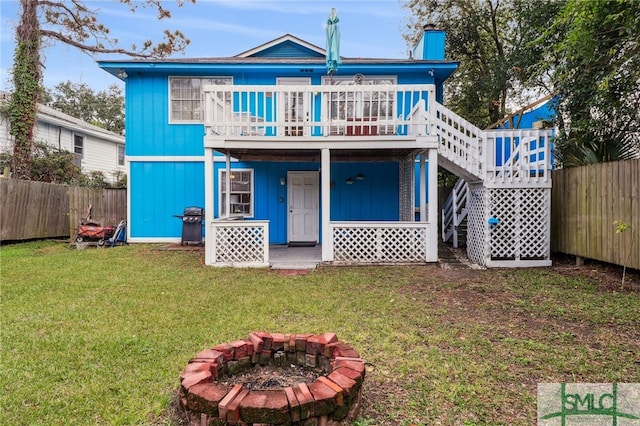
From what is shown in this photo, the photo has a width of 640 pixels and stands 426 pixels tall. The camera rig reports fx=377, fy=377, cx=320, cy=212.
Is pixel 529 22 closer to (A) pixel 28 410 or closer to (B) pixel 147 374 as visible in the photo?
(B) pixel 147 374

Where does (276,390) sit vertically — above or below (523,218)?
below

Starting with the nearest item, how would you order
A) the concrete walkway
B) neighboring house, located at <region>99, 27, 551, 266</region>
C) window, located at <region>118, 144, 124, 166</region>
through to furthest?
the concrete walkway, neighboring house, located at <region>99, 27, 551, 266</region>, window, located at <region>118, 144, 124, 166</region>

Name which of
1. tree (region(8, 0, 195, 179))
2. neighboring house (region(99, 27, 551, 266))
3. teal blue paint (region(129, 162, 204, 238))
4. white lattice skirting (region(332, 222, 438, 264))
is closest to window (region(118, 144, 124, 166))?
tree (region(8, 0, 195, 179))

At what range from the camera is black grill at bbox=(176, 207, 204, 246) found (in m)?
9.57

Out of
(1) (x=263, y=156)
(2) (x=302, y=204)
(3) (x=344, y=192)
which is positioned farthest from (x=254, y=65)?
(3) (x=344, y=192)

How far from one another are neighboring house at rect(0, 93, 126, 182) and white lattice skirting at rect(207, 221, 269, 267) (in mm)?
10701

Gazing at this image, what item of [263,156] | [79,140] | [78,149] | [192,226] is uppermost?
[79,140]

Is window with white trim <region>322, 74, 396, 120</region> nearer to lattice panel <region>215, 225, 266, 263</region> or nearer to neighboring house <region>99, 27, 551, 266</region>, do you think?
neighboring house <region>99, 27, 551, 266</region>

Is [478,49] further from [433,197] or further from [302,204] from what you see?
[433,197]

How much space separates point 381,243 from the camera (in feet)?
24.2

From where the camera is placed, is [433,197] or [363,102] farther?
[363,102]

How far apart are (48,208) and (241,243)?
699 centimetres

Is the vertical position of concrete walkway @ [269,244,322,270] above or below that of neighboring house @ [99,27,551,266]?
below

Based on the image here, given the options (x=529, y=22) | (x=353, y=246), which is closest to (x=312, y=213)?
(x=353, y=246)
